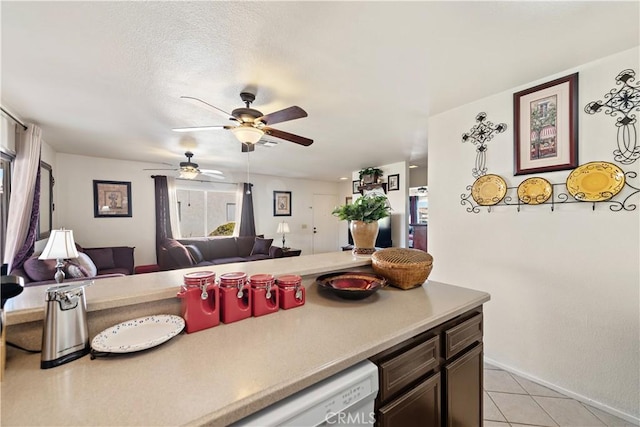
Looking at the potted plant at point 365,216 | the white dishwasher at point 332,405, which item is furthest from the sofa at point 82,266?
the white dishwasher at point 332,405

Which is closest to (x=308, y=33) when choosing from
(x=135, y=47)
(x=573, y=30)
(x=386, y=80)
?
(x=386, y=80)

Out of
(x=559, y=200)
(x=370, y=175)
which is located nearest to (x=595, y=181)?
(x=559, y=200)

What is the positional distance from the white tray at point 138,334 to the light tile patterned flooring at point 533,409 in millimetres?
2012

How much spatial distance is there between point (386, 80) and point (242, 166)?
13.5 feet

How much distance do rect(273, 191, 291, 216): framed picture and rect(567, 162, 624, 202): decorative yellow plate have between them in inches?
225

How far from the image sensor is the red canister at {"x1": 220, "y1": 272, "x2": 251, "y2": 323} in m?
1.08

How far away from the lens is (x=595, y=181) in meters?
1.74

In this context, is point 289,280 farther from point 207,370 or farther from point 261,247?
point 261,247

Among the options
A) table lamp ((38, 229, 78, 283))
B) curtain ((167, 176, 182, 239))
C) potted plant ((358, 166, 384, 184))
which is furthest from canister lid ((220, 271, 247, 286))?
curtain ((167, 176, 182, 239))

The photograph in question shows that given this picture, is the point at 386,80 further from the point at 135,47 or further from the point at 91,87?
the point at 91,87

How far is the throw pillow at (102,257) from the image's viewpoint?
4.00 metres

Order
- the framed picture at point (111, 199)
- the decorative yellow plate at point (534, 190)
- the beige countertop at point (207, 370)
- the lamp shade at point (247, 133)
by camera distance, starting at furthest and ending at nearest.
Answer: the framed picture at point (111, 199) < the lamp shade at point (247, 133) < the decorative yellow plate at point (534, 190) < the beige countertop at point (207, 370)

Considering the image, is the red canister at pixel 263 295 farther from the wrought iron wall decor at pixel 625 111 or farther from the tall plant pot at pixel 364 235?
the wrought iron wall decor at pixel 625 111

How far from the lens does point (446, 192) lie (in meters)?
2.59
